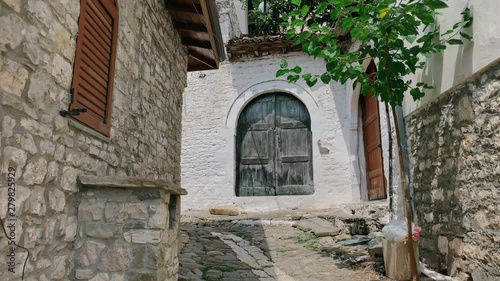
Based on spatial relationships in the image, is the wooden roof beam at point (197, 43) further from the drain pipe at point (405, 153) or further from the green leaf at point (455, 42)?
the green leaf at point (455, 42)

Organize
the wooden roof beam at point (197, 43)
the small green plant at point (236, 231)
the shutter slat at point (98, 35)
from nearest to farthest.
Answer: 1. the shutter slat at point (98, 35)
2. the wooden roof beam at point (197, 43)
3. the small green plant at point (236, 231)

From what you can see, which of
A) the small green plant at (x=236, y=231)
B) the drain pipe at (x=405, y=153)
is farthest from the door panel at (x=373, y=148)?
the small green plant at (x=236, y=231)

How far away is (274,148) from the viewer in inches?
351

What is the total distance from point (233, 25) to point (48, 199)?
895 cm

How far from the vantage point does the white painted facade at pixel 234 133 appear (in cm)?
819

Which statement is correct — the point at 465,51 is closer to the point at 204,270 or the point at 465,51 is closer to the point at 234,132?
the point at 204,270

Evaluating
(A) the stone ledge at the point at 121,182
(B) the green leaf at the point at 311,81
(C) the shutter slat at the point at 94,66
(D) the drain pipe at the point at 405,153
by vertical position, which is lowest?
(A) the stone ledge at the point at 121,182

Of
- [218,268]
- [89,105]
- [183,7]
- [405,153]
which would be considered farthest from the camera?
[183,7]

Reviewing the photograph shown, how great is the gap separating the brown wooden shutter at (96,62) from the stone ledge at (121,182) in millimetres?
448

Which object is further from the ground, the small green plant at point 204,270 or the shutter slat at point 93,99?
the shutter slat at point 93,99

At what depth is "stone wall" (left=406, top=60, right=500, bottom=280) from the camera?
2.82 meters

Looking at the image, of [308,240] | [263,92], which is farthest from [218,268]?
[263,92]

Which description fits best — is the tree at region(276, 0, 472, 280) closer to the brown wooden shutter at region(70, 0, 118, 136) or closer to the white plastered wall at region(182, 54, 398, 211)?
the brown wooden shutter at region(70, 0, 118, 136)

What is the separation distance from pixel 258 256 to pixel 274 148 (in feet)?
14.9
